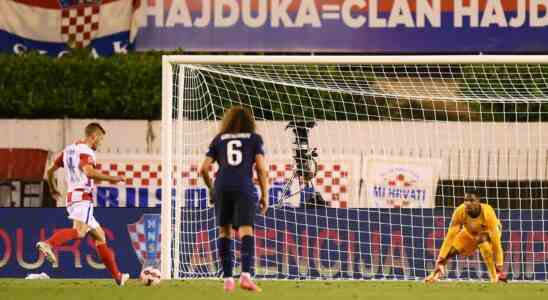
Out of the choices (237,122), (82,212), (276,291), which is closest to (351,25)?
(82,212)

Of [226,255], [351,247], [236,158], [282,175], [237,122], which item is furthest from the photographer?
[282,175]

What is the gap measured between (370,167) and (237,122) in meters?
10.3

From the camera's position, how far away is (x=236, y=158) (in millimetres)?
9742

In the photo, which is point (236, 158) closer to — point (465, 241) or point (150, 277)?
point (150, 277)

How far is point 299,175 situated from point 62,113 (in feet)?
19.6

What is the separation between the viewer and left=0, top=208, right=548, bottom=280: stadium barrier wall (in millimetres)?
17594

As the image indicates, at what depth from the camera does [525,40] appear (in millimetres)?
21969

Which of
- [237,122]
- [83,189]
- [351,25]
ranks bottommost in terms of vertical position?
[83,189]

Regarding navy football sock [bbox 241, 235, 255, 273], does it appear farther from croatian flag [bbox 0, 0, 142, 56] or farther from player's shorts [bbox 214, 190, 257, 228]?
croatian flag [bbox 0, 0, 142, 56]

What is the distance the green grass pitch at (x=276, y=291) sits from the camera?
9.76 metres

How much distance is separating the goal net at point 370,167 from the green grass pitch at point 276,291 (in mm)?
3359

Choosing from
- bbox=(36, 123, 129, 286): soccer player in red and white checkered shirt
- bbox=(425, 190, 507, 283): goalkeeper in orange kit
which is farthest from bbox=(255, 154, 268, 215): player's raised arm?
bbox=(425, 190, 507, 283): goalkeeper in orange kit

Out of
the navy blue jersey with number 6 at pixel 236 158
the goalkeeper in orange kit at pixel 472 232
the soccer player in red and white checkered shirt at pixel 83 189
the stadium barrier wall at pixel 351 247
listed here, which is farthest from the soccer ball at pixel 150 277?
the stadium barrier wall at pixel 351 247

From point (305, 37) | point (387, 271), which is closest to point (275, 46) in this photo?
point (305, 37)
